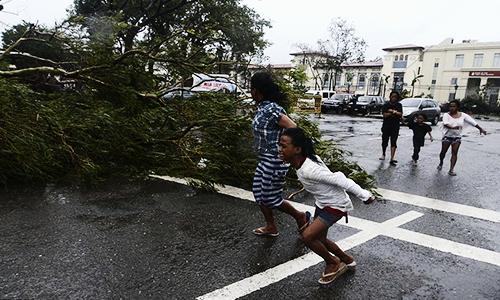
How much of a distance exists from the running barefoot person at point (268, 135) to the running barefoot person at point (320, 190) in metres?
0.46

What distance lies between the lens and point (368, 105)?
2727 centimetres

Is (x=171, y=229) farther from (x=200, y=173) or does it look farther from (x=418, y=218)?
(x=418, y=218)

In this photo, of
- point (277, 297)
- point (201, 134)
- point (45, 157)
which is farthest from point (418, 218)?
point (45, 157)

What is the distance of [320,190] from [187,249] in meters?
1.48

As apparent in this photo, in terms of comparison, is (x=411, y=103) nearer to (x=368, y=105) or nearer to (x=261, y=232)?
(x=368, y=105)

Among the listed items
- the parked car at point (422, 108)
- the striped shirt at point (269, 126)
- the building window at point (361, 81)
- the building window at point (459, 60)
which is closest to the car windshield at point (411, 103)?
the parked car at point (422, 108)

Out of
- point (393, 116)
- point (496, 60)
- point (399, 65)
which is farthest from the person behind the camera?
point (399, 65)

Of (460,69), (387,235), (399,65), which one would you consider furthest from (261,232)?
(399,65)

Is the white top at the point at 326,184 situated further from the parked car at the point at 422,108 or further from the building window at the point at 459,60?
the building window at the point at 459,60

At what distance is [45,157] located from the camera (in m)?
4.89

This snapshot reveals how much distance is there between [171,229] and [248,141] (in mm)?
2400

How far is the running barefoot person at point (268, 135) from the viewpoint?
11.1 ft

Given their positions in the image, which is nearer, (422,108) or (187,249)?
(187,249)

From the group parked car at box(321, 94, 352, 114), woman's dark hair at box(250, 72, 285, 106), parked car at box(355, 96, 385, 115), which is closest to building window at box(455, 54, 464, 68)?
parked car at box(355, 96, 385, 115)
